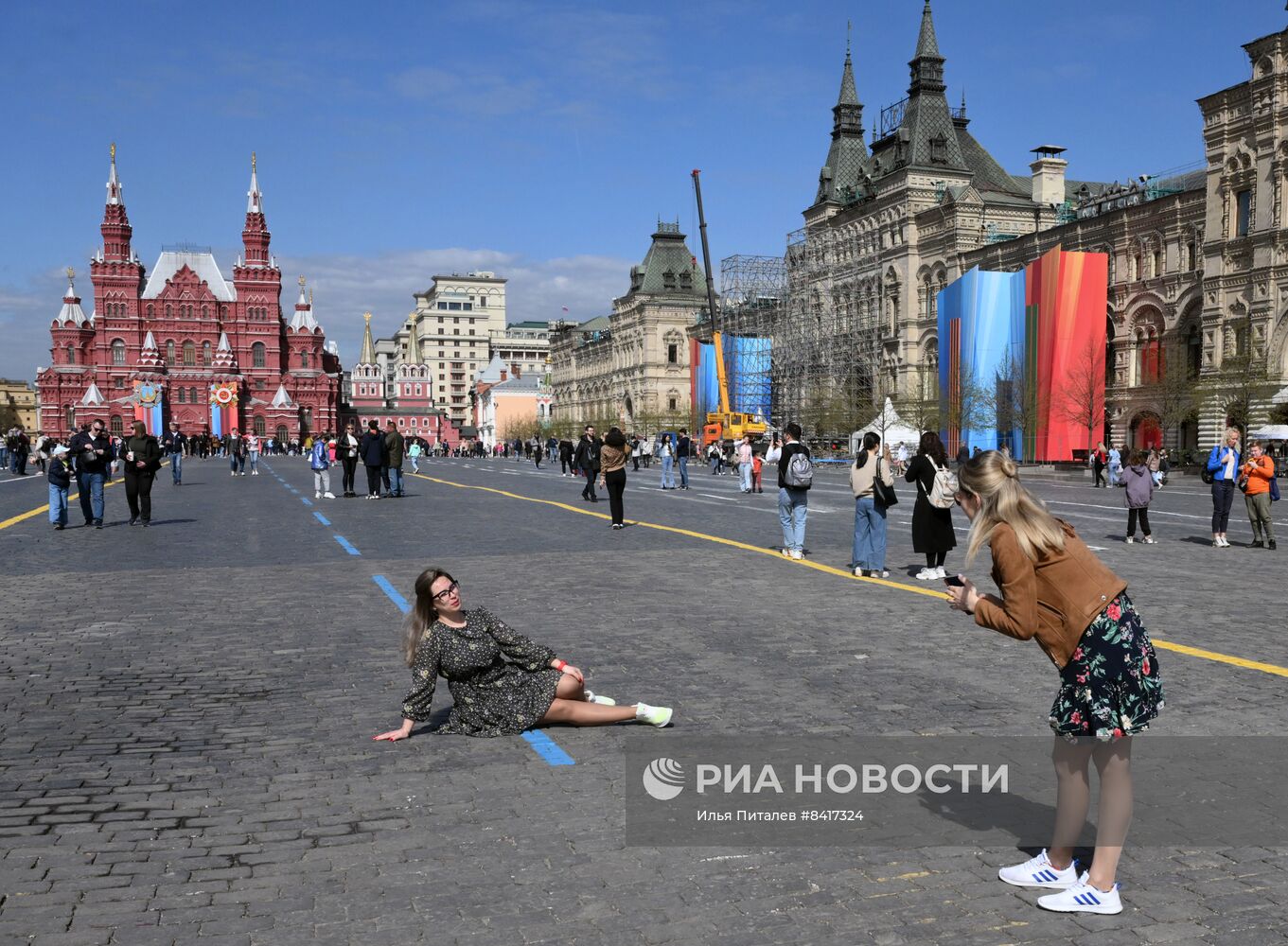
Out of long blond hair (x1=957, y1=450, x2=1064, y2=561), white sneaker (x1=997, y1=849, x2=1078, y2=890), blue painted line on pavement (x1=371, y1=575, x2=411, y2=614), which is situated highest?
long blond hair (x1=957, y1=450, x2=1064, y2=561)

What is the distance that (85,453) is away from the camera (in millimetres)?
18797

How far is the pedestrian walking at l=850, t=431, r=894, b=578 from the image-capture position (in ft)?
40.0

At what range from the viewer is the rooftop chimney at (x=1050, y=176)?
7225cm

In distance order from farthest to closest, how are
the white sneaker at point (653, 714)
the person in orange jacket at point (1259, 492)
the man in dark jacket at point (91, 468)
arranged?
1. the man in dark jacket at point (91, 468)
2. the person in orange jacket at point (1259, 492)
3. the white sneaker at point (653, 714)

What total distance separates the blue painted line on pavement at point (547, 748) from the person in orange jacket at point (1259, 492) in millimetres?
12636

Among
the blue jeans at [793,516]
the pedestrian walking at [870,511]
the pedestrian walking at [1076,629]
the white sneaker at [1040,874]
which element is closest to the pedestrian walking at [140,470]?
the blue jeans at [793,516]

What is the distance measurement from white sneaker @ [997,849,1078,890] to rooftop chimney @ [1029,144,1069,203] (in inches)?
2919

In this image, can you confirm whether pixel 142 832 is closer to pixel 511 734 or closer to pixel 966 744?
pixel 511 734

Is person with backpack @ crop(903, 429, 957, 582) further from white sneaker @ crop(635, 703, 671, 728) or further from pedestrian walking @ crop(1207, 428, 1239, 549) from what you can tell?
white sneaker @ crop(635, 703, 671, 728)

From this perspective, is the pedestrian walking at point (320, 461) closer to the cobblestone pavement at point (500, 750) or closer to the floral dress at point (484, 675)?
the cobblestone pavement at point (500, 750)


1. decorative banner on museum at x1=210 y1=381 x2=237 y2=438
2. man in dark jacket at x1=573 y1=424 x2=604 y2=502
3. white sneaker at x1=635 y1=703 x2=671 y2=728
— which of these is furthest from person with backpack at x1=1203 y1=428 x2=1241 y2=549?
decorative banner on museum at x1=210 y1=381 x2=237 y2=438

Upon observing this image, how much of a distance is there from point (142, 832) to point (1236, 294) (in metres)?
49.9

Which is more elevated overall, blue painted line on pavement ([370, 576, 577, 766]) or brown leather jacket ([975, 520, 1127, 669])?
brown leather jacket ([975, 520, 1127, 669])

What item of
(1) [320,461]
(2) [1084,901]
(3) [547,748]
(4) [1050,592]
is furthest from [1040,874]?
(1) [320,461]
